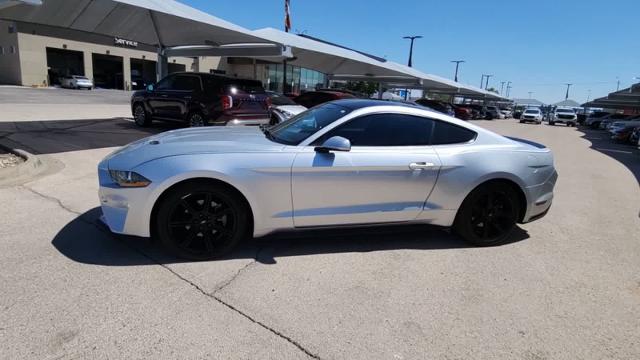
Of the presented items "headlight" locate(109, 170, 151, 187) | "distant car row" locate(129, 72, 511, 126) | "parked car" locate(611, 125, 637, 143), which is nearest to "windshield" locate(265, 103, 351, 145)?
"headlight" locate(109, 170, 151, 187)

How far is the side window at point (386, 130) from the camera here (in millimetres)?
3900

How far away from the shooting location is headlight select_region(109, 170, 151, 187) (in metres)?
3.33

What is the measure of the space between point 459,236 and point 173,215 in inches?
122

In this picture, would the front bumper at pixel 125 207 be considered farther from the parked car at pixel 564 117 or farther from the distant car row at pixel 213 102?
the parked car at pixel 564 117

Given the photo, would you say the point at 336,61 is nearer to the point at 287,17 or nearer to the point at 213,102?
the point at 287,17

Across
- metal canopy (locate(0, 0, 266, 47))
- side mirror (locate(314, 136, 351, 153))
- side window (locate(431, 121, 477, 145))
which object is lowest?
side mirror (locate(314, 136, 351, 153))

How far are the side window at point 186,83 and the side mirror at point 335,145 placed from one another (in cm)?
754

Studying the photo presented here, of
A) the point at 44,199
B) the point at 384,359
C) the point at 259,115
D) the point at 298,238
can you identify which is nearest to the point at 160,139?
the point at 298,238

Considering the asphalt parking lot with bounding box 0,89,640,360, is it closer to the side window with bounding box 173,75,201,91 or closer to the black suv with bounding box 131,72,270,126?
the black suv with bounding box 131,72,270,126

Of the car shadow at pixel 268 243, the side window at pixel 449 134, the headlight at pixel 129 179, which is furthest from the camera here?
the side window at pixel 449 134

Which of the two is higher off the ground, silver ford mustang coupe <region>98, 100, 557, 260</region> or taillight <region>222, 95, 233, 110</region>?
taillight <region>222, 95, 233, 110</region>

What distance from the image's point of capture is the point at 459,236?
4.64m

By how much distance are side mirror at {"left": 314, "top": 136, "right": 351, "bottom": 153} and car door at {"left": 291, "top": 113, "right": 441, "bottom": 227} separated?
2.9 inches

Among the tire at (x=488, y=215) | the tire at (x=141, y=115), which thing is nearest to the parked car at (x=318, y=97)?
the tire at (x=141, y=115)
